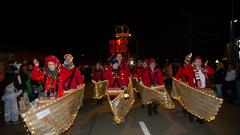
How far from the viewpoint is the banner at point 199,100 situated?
25.1 feet

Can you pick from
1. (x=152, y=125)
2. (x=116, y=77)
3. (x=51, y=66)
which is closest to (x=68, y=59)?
(x=116, y=77)

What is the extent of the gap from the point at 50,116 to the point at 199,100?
13.2 ft

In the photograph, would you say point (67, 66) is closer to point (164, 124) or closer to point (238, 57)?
point (164, 124)

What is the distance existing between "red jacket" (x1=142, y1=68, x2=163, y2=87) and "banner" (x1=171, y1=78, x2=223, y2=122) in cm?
55

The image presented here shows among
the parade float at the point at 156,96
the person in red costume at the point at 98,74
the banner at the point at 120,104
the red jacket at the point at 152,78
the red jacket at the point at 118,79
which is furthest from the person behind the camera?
the person in red costume at the point at 98,74

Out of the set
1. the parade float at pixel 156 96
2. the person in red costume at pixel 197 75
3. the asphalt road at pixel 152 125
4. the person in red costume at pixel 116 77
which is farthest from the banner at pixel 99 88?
the person in red costume at pixel 197 75

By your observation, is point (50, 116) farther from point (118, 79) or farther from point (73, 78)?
point (118, 79)

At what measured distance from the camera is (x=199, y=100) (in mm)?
8391

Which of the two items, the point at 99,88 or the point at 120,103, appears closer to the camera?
the point at 120,103

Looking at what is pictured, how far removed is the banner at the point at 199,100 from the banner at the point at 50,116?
129 inches

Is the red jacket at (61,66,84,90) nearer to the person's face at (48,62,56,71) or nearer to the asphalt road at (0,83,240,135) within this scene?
the asphalt road at (0,83,240,135)

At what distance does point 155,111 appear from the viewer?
11352 millimetres

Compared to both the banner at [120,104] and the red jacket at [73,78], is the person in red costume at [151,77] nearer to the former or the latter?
the banner at [120,104]

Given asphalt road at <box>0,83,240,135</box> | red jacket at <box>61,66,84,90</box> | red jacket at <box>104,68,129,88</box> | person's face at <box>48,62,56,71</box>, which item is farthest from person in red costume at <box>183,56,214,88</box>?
person's face at <box>48,62,56,71</box>
